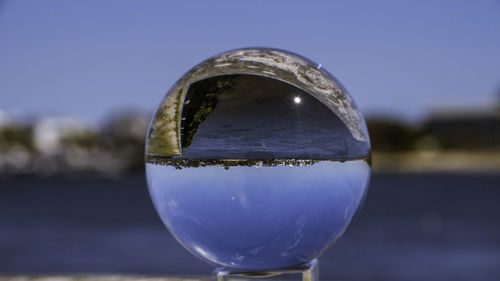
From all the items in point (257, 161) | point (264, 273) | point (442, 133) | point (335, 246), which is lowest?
point (335, 246)

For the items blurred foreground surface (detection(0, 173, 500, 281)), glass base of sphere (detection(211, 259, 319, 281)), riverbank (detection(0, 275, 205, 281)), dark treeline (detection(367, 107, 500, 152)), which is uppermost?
glass base of sphere (detection(211, 259, 319, 281))

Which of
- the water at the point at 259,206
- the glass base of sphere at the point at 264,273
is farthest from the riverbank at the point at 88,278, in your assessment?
the water at the point at 259,206

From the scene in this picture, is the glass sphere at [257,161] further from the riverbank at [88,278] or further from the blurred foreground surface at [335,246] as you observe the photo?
the blurred foreground surface at [335,246]

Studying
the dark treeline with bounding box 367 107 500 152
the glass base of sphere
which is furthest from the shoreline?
the glass base of sphere

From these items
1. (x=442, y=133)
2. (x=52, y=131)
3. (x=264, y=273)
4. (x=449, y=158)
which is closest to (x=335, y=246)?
(x=264, y=273)

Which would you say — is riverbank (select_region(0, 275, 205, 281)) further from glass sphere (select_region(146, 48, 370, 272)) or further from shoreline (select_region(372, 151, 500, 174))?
shoreline (select_region(372, 151, 500, 174))

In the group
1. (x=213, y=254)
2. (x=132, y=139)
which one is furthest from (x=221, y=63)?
(x=132, y=139)

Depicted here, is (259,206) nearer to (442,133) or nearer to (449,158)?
(449,158)
